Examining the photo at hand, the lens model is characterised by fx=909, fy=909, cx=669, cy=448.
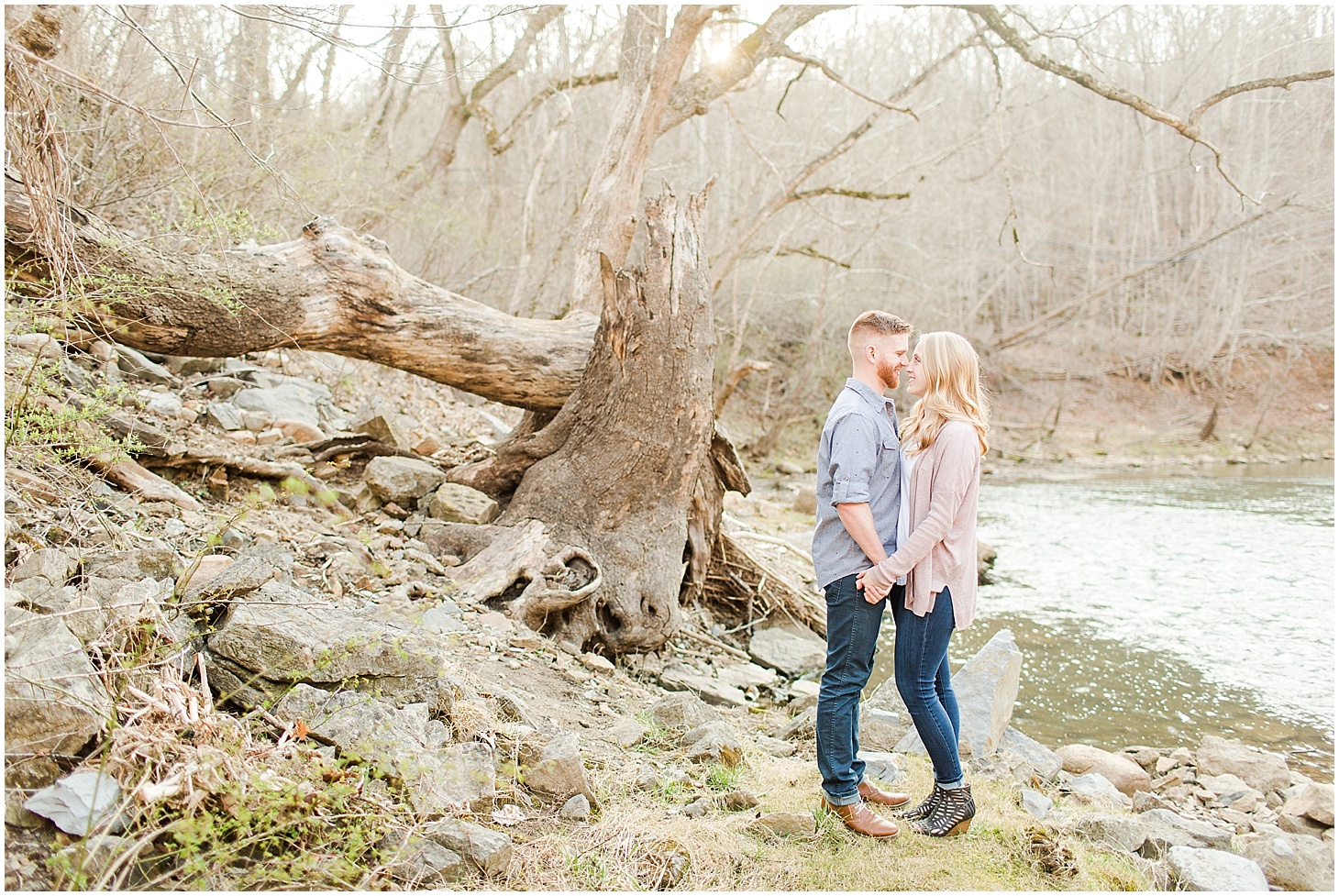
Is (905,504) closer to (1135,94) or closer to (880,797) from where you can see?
(880,797)

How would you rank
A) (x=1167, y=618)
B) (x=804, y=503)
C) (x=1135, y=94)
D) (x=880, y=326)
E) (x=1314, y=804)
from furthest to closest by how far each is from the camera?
(x=804, y=503), (x=1167, y=618), (x=1135, y=94), (x=1314, y=804), (x=880, y=326)

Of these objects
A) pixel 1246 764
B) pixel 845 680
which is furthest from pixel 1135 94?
pixel 845 680

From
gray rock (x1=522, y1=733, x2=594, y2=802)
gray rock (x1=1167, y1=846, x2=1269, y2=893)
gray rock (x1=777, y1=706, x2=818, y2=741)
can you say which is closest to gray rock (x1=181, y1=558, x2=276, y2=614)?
gray rock (x1=522, y1=733, x2=594, y2=802)

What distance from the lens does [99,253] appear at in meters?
4.68

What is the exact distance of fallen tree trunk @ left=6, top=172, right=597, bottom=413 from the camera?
185 inches

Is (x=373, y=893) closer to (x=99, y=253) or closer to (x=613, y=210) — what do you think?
(x=99, y=253)

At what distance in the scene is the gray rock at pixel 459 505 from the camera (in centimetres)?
594

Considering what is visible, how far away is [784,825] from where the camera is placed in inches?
122

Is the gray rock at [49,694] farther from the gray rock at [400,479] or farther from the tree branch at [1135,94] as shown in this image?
the tree branch at [1135,94]

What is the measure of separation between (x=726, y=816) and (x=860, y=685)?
67cm

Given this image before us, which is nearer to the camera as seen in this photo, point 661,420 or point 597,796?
point 597,796

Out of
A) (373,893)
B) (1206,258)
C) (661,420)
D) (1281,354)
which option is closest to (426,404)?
(661,420)

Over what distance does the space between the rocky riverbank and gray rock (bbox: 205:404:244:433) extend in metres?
0.50

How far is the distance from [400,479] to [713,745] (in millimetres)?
3245
